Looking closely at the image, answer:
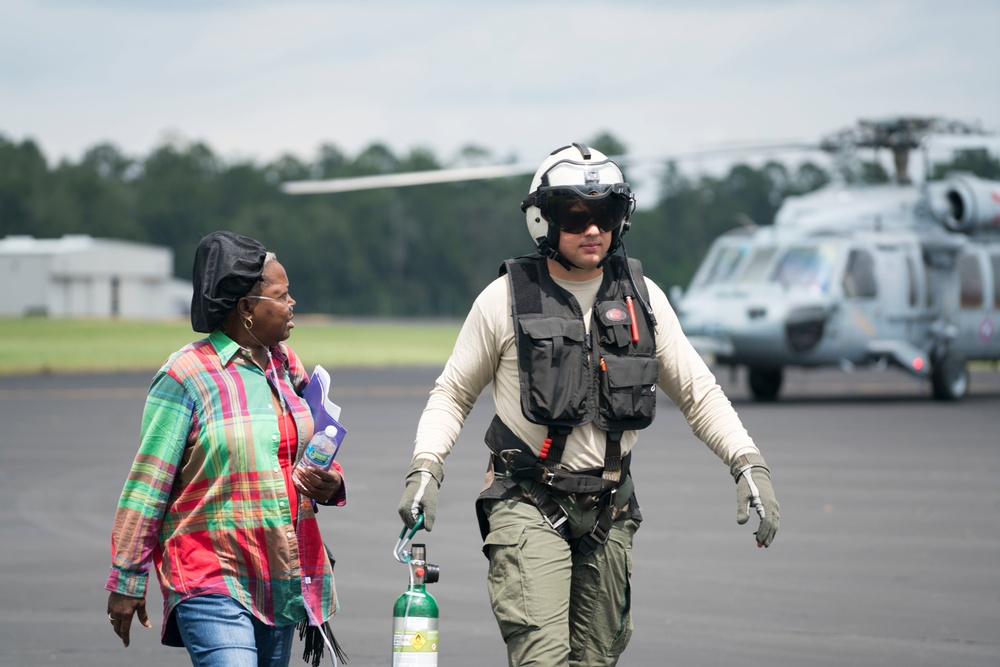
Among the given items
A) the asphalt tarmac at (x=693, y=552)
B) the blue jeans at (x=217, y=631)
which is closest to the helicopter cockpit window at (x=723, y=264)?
the asphalt tarmac at (x=693, y=552)

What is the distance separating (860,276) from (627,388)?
749 inches

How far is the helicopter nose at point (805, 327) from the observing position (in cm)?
2173

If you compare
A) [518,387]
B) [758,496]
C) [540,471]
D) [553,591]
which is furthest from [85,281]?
[758,496]

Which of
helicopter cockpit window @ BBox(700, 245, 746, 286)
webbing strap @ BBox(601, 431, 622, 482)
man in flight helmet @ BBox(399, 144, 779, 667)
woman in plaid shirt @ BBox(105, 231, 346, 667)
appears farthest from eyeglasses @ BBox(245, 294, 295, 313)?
helicopter cockpit window @ BBox(700, 245, 746, 286)

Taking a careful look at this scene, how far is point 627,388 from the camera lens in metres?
4.36

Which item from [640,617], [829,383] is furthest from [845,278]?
[640,617]

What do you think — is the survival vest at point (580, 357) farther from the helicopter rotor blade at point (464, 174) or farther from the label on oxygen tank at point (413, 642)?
the helicopter rotor blade at point (464, 174)

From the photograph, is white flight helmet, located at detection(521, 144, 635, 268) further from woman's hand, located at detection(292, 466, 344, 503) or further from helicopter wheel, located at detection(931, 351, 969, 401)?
helicopter wheel, located at detection(931, 351, 969, 401)

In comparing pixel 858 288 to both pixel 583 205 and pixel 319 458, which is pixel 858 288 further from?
pixel 319 458

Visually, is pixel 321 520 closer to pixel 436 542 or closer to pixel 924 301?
pixel 436 542

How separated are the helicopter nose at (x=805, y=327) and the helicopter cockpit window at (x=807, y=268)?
0.44 m

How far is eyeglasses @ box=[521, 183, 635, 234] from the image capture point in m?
4.47

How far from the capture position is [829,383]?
29734 mm

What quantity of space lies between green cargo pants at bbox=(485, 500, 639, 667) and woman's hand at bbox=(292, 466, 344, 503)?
62 centimetres
